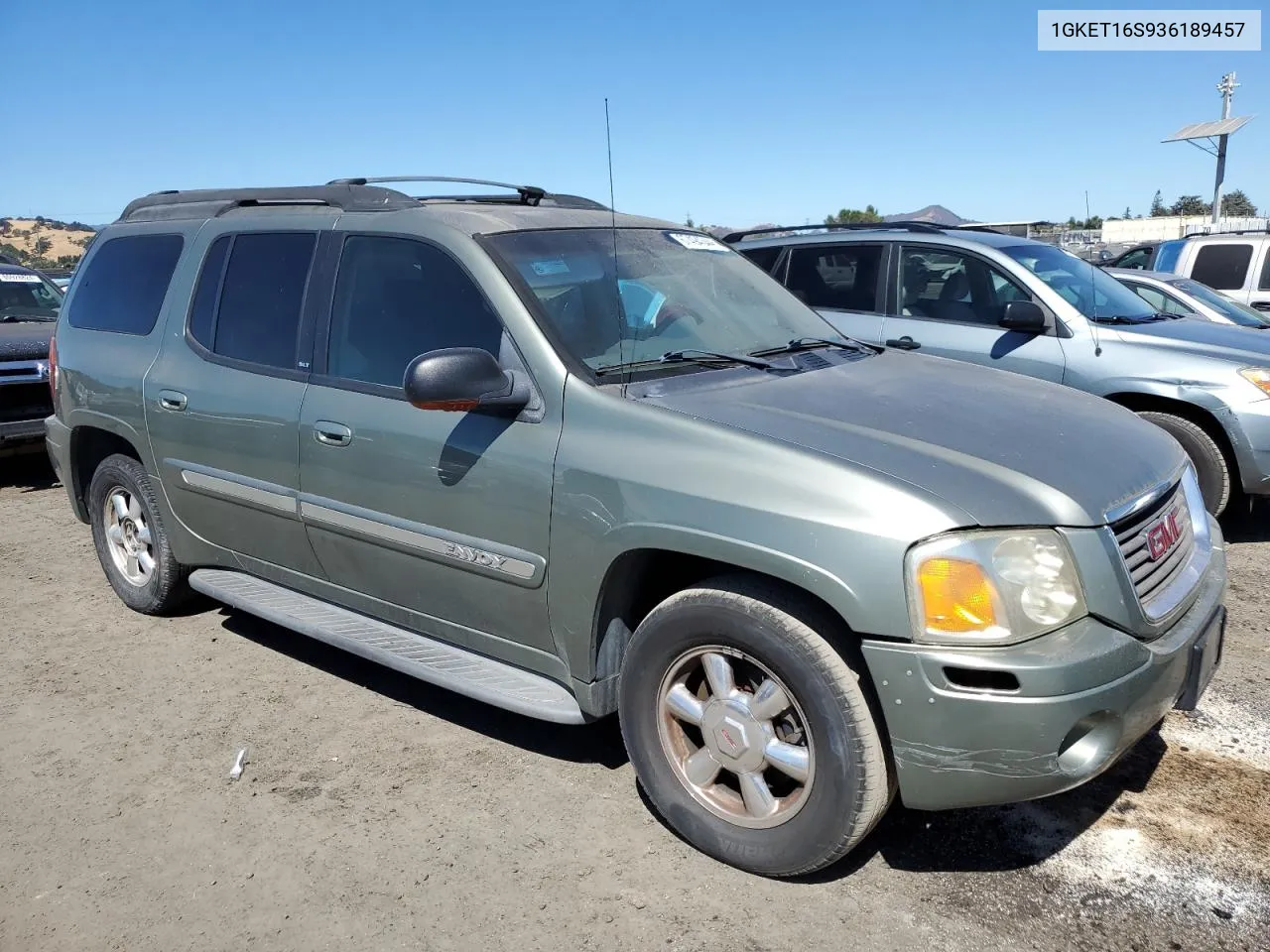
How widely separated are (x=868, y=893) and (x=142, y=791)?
7.84 ft

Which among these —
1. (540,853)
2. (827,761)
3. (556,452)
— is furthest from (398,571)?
(827,761)

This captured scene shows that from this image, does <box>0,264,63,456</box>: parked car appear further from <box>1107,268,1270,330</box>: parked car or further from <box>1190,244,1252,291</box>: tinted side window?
<box>1190,244,1252,291</box>: tinted side window

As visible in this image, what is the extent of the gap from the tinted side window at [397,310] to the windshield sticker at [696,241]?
3.52ft

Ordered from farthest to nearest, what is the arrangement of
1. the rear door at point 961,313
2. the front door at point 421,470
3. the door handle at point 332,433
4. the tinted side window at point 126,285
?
the rear door at point 961,313, the tinted side window at point 126,285, the door handle at point 332,433, the front door at point 421,470

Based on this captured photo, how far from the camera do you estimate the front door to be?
3229 millimetres

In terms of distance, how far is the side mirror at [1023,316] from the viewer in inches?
247

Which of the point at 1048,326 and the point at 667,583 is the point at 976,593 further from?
the point at 1048,326

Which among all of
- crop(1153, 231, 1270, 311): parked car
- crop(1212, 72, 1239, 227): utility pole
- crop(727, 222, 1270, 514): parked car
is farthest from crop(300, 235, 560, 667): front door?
crop(1212, 72, 1239, 227): utility pole

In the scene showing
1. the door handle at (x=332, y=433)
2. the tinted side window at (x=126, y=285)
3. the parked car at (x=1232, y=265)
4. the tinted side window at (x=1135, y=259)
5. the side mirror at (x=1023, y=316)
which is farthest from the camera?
the tinted side window at (x=1135, y=259)

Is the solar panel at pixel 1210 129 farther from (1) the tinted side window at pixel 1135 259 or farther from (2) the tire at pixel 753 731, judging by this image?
(2) the tire at pixel 753 731

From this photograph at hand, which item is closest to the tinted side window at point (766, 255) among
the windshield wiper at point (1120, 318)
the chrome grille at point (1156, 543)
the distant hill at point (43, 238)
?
Answer: the windshield wiper at point (1120, 318)

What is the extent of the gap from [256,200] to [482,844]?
2.90 m

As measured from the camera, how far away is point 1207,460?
19.5 feet

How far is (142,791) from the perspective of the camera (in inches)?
138
